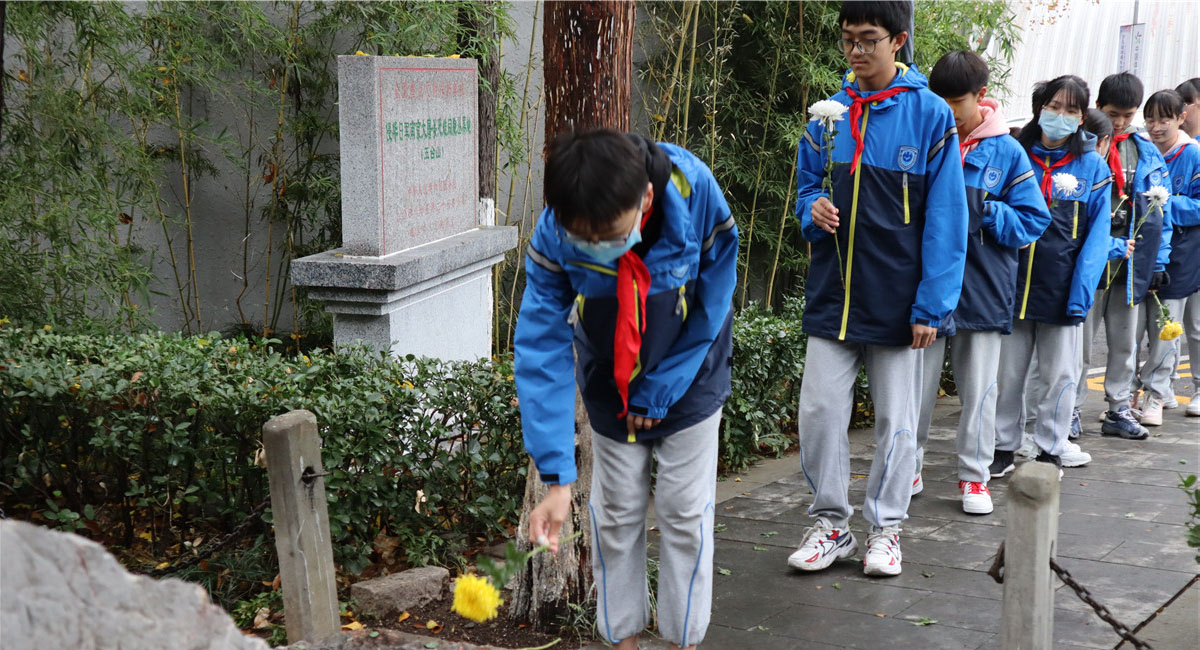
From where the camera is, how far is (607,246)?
8.32 ft

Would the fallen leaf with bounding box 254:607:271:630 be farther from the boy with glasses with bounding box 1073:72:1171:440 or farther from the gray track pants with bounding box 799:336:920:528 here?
the boy with glasses with bounding box 1073:72:1171:440

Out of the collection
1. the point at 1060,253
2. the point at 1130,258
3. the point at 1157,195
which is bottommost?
the point at 1130,258

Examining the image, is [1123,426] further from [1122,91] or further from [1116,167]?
[1122,91]

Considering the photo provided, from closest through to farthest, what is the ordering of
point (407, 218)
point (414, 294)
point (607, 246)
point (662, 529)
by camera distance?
point (607, 246)
point (662, 529)
point (414, 294)
point (407, 218)

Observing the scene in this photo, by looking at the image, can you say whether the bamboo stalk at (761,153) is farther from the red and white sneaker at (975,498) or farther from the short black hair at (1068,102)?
the red and white sneaker at (975,498)

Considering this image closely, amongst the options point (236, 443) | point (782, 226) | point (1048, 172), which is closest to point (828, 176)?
point (1048, 172)

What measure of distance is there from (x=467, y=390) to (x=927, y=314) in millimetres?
1804

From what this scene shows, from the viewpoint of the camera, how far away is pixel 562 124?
147 inches

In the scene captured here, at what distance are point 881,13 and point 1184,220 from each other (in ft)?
12.3

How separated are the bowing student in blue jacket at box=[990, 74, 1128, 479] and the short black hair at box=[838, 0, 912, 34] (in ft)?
5.43

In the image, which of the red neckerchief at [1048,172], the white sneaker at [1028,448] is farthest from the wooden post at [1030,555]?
the white sneaker at [1028,448]

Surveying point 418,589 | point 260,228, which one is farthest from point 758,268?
point 418,589

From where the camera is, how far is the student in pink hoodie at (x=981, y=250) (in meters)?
4.61

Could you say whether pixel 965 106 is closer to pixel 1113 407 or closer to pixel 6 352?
pixel 1113 407
